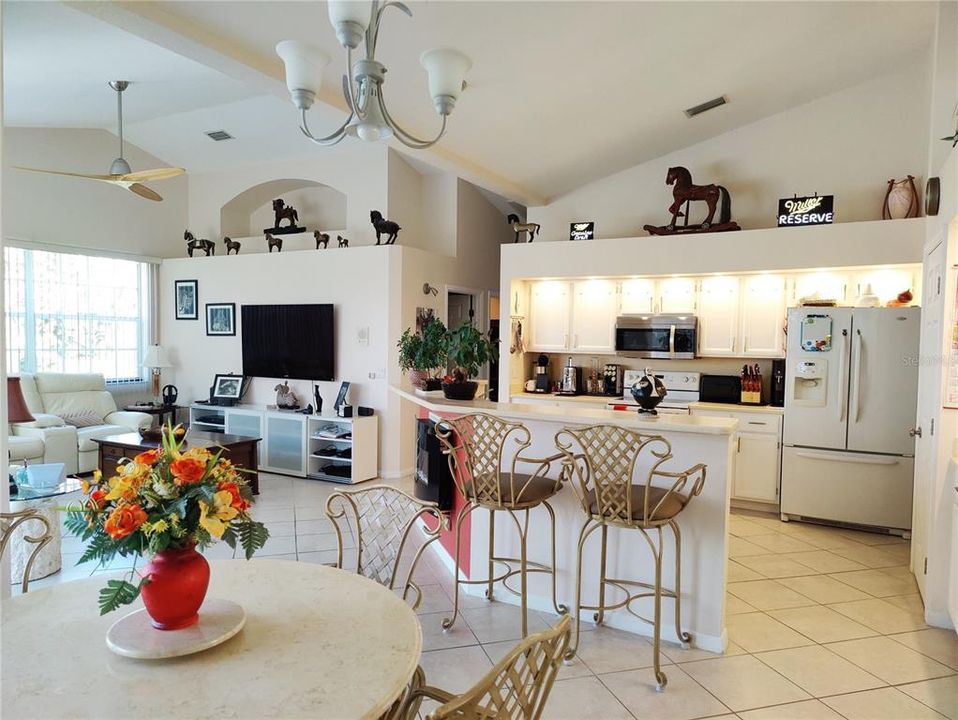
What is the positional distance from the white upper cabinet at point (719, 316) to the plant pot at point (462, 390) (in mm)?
2941

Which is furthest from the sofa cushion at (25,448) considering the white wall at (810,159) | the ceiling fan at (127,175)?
the white wall at (810,159)

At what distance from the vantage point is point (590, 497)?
2.74m

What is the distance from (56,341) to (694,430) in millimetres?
7135

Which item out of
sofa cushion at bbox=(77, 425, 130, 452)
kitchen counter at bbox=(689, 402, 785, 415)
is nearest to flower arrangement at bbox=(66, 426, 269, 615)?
kitchen counter at bbox=(689, 402, 785, 415)

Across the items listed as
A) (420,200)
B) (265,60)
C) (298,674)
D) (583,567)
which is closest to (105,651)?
(298,674)

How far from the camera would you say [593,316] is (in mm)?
6055

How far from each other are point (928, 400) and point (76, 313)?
8236 millimetres

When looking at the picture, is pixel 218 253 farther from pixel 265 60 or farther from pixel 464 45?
pixel 464 45

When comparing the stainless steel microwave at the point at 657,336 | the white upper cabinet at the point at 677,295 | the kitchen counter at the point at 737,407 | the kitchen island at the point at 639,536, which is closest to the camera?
the kitchen island at the point at 639,536

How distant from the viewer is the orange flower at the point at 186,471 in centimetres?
133

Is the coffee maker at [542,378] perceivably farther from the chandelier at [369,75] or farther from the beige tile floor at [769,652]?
the chandelier at [369,75]

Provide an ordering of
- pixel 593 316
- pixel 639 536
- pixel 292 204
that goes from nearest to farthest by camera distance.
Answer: pixel 639 536 → pixel 593 316 → pixel 292 204

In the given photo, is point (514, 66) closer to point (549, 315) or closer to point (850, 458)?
point (549, 315)

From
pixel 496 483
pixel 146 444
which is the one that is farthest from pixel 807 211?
pixel 146 444
